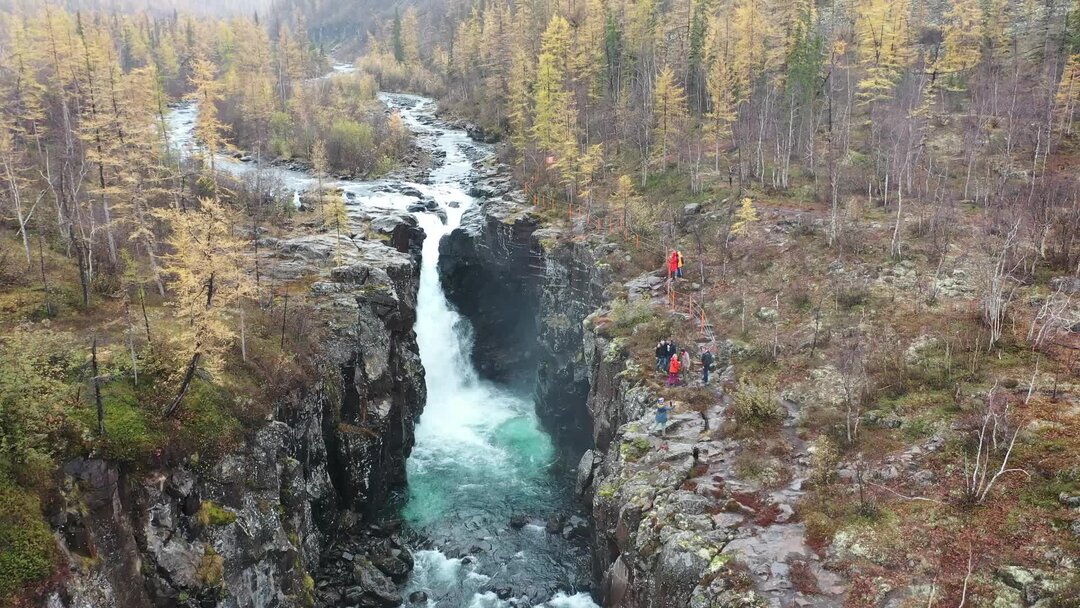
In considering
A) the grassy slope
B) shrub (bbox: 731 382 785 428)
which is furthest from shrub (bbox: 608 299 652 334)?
shrub (bbox: 731 382 785 428)

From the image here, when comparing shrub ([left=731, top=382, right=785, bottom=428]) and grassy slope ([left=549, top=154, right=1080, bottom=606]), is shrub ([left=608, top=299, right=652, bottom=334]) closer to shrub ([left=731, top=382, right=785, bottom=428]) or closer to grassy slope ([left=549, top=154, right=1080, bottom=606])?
grassy slope ([left=549, top=154, right=1080, bottom=606])

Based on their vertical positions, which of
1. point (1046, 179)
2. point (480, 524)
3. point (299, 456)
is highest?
point (1046, 179)

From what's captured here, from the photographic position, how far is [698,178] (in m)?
46.7

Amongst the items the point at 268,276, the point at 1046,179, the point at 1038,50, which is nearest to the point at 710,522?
the point at 268,276

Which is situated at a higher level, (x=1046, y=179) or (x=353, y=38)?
(x=353, y=38)

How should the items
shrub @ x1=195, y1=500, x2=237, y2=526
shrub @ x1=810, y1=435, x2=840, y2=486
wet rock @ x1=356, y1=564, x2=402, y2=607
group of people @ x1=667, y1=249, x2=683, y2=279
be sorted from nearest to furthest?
shrub @ x1=810, y1=435, x2=840, y2=486
shrub @ x1=195, y1=500, x2=237, y2=526
wet rock @ x1=356, y1=564, x2=402, y2=607
group of people @ x1=667, y1=249, x2=683, y2=279

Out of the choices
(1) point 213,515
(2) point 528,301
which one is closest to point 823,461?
(1) point 213,515

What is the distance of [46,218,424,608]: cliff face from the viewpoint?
1745 cm

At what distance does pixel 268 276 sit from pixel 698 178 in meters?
30.5

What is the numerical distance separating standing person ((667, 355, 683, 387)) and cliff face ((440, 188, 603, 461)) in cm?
1125

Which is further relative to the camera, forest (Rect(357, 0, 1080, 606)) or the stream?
the stream

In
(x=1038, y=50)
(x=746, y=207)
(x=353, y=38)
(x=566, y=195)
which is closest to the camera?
(x=746, y=207)

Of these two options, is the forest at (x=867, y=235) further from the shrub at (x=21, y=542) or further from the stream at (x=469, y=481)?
the shrub at (x=21, y=542)

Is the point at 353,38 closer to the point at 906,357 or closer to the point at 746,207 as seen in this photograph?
the point at 746,207
